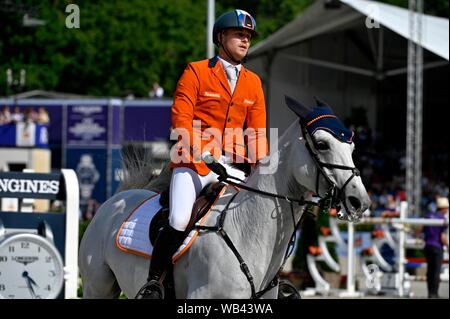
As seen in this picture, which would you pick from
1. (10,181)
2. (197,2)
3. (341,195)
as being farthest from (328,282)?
(197,2)

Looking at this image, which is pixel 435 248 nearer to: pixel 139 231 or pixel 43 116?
pixel 139 231

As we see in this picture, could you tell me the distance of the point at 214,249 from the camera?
6.48m

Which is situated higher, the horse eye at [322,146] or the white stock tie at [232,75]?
the white stock tie at [232,75]

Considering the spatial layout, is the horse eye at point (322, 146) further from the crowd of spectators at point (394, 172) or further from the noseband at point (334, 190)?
the crowd of spectators at point (394, 172)

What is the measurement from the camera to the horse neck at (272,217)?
21.2 feet

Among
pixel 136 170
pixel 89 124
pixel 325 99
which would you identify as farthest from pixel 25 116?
pixel 136 170

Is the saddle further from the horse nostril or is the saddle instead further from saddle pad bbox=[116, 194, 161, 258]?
the horse nostril

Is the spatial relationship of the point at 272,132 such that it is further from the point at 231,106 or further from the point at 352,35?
the point at 352,35

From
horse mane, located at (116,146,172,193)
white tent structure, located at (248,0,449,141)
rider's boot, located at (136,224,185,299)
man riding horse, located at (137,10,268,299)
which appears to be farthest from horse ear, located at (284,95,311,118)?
white tent structure, located at (248,0,449,141)

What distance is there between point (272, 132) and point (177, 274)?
4.16 ft

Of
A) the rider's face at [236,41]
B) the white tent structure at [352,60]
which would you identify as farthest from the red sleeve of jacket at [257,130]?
the white tent structure at [352,60]

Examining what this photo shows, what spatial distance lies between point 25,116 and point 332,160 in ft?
87.5

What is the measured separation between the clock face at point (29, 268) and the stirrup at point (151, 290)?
9.85 feet

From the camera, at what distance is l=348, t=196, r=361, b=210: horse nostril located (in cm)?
600
